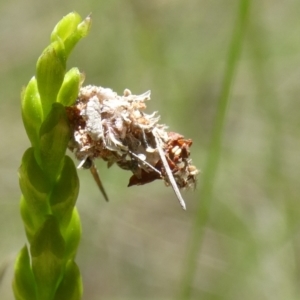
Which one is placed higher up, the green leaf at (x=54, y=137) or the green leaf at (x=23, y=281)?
the green leaf at (x=54, y=137)

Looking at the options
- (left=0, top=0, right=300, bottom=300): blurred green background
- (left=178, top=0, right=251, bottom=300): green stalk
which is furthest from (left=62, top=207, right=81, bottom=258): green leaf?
(left=0, top=0, right=300, bottom=300): blurred green background

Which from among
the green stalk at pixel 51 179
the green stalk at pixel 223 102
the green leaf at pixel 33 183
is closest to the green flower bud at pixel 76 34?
the green stalk at pixel 51 179

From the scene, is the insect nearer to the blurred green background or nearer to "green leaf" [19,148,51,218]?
"green leaf" [19,148,51,218]

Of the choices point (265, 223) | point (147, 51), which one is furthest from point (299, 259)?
point (147, 51)

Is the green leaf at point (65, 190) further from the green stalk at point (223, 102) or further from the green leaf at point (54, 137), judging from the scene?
the green stalk at point (223, 102)

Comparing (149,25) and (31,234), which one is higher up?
(149,25)

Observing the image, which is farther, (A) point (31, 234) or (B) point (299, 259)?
(B) point (299, 259)

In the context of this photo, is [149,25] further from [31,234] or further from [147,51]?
[31,234]
